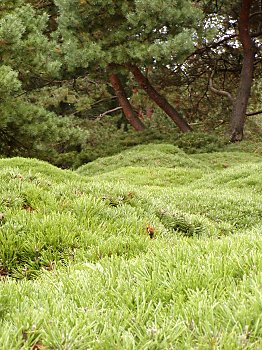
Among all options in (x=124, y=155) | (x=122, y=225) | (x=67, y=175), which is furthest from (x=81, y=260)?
(x=124, y=155)

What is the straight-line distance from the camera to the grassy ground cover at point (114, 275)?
1.83 m

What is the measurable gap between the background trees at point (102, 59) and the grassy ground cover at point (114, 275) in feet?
33.6

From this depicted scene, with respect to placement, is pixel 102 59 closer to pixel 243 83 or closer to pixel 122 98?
pixel 122 98

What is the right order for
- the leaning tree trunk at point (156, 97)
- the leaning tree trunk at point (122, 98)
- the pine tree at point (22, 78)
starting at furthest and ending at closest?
the leaning tree trunk at point (122, 98)
the leaning tree trunk at point (156, 97)
the pine tree at point (22, 78)

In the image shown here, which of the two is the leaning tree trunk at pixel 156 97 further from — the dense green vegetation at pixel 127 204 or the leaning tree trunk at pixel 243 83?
the leaning tree trunk at pixel 243 83

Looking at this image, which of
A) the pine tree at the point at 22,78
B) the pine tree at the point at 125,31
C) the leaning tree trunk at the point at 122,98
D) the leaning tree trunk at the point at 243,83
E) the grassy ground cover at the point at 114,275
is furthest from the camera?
the leaning tree trunk at the point at 122,98

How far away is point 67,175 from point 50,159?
10042 millimetres

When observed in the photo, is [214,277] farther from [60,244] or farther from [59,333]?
[60,244]

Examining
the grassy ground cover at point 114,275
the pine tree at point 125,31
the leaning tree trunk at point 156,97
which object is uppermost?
the pine tree at point 125,31

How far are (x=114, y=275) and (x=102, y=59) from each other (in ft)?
54.4

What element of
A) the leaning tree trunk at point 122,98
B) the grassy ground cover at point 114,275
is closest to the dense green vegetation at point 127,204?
the grassy ground cover at point 114,275

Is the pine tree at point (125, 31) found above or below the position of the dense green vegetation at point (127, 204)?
above

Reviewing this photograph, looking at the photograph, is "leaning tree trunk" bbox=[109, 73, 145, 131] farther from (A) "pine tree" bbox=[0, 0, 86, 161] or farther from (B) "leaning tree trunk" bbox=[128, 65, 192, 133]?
(A) "pine tree" bbox=[0, 0, 86, 161]

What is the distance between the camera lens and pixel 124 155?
17594mm
